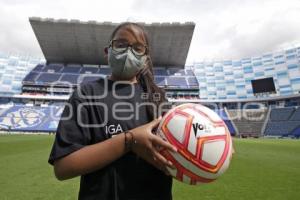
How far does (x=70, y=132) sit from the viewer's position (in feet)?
4.99

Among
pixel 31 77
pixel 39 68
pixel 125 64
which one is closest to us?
pixel 125 64

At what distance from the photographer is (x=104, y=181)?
1551mm

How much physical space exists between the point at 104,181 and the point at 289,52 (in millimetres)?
58390

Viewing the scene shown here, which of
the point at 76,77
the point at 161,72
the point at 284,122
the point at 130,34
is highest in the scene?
the point at 161,72

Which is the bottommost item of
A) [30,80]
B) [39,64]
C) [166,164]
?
[166,164]

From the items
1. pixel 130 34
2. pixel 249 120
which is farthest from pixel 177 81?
pixel 130 34

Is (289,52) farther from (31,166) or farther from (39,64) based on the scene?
(31,166)

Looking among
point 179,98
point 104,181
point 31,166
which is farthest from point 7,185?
point 179,98

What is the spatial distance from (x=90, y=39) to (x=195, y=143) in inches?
1844

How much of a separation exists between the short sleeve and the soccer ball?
1.34 ft

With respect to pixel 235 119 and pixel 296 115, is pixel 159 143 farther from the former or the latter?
pixel 235 119

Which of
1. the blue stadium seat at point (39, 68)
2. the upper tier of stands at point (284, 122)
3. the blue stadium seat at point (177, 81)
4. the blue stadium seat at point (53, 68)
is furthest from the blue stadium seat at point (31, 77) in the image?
the upper tier of stands at point (284, 122)

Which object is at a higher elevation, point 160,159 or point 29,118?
point 29,118

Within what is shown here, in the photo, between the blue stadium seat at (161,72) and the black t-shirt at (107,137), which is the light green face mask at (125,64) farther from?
the blue stadium seat at (161,72)
